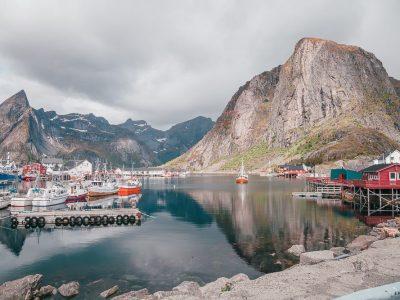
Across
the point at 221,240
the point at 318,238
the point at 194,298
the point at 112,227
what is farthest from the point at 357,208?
the point at 194,298

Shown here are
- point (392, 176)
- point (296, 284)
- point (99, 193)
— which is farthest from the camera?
point (99, 193)

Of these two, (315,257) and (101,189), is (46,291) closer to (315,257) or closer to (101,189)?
(315,257)

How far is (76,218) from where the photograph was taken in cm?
6744

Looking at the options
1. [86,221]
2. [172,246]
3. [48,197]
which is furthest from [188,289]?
[48,197]

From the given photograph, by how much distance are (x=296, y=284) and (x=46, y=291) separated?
22628 millimetres

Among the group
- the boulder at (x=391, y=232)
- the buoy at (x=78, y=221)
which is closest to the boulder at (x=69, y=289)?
the buoy at (x=78, y=221)

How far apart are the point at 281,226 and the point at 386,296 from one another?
4677 centimetres

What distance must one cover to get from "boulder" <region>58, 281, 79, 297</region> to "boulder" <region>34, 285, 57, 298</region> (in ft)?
2.30

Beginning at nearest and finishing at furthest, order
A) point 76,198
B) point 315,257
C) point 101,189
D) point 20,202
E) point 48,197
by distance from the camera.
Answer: point 315,257, point 20,202, point 48,197, point 76,198, point 101,189

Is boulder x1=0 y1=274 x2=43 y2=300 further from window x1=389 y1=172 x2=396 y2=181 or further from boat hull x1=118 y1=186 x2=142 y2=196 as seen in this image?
boat hull x1=118 y1=186 x2=142 y2=196

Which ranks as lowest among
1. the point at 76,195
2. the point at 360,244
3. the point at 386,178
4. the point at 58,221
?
the point at 360,244

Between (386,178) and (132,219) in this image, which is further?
(386,178)

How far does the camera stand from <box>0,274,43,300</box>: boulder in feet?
100

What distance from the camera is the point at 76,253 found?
47875 millimetres
